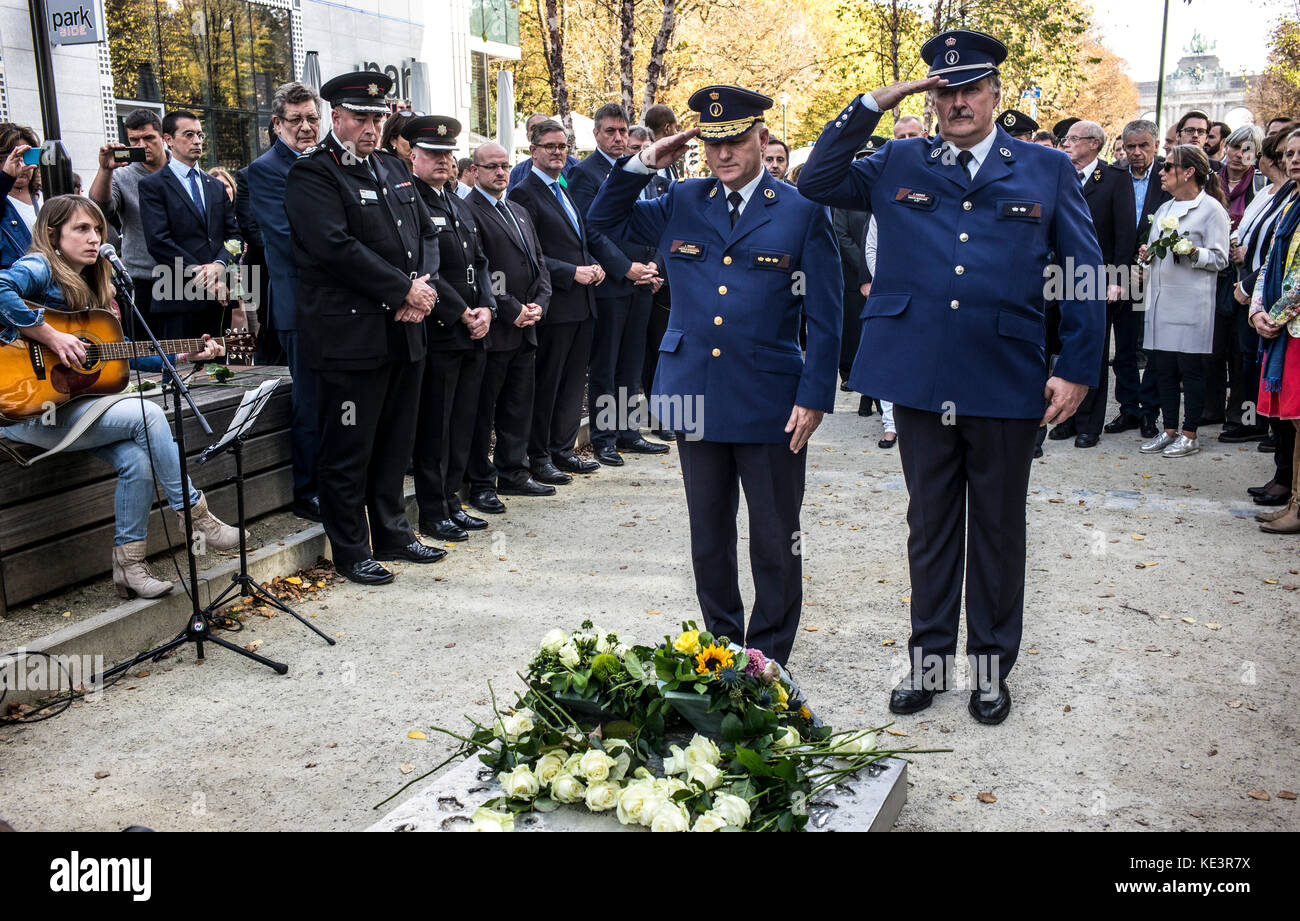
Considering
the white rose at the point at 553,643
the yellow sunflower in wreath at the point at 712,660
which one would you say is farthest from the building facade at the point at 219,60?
the yellow sunflower in wreath at the point at 712,660

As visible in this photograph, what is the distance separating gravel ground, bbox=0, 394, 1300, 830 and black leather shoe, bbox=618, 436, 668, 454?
7.36 ft

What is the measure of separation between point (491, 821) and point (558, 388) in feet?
21.0

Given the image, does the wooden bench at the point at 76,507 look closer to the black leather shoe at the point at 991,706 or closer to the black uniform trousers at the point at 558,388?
the black uniform trousers at the point at 558,388

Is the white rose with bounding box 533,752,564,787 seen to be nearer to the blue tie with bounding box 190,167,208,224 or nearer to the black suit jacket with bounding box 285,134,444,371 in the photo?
the black suit jacket with bounding box 285,134,444,371

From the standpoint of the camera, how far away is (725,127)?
14.8ft

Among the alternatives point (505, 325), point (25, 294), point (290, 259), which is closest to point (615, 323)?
point (505, 325)

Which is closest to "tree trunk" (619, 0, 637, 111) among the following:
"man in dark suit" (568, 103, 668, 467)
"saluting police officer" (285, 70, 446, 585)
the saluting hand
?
"man in dark suit" (568, 103, 668, 467)

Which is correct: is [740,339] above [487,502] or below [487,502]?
above

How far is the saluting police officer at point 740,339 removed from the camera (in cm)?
463

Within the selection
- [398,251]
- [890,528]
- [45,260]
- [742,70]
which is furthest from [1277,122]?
[742,70]

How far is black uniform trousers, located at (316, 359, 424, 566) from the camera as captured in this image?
6551mm

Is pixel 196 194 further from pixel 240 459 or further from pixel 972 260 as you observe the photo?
pixel 972 260

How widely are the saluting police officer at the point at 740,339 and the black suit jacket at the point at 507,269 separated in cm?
324

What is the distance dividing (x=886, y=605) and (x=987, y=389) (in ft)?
6.40
